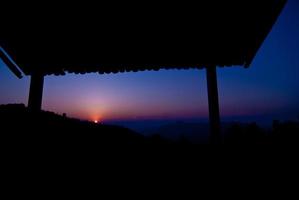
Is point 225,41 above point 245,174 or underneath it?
above

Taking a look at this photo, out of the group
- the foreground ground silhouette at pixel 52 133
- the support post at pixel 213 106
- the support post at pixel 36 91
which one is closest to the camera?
the foreground ground silhouette at pixel 52 133

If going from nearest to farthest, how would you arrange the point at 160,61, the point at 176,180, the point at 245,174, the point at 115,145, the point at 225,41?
the point at 176,180 → the point at 245,174 → the point at 115,145 → the point at 225,41 → the point at 160,61

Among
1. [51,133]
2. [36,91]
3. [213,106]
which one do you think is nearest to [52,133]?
[51,133]

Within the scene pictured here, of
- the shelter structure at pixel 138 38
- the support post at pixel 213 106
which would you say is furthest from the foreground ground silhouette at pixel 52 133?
the shelter structure at pixel 138 38

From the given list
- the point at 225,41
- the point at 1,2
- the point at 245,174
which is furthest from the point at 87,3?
the point at 245,174

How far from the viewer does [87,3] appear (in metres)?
3.54

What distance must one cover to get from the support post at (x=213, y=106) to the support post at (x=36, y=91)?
4.63 metres

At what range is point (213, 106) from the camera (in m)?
5.16

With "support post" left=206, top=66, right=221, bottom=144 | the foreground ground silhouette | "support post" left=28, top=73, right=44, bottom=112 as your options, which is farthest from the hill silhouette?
"support post" left=206, top=66, right=221, bottom=144

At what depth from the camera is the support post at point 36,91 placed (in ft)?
19.4

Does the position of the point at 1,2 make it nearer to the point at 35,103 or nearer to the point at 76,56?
the point at 76,56

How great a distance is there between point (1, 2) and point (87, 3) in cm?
157

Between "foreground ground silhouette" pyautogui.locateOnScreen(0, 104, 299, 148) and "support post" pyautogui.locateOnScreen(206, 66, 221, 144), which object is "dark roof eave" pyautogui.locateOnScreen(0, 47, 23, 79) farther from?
"support post" pyautogui.locateOnScreen(206, 66, 221, 144)

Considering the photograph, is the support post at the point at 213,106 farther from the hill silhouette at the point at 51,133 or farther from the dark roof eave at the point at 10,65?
the dark roof eave at the point at 10,65
